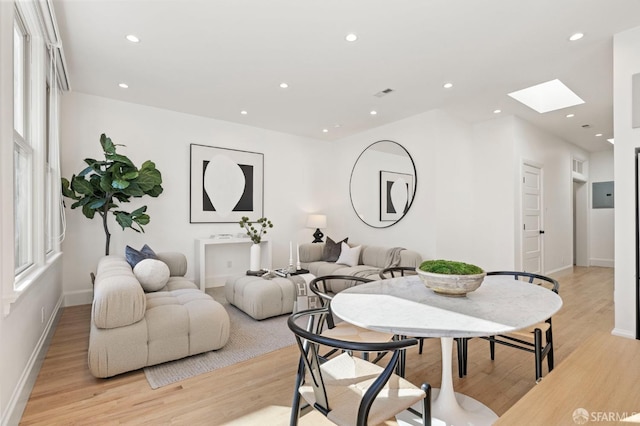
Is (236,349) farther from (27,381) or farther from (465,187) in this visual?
(465,187)

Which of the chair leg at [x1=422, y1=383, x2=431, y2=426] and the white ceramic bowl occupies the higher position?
the white ceramic bowl

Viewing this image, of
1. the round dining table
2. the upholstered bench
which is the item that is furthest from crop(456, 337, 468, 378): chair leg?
the upholstered bench

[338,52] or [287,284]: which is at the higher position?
[338,52]

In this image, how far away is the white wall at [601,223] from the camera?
7391 millimetres

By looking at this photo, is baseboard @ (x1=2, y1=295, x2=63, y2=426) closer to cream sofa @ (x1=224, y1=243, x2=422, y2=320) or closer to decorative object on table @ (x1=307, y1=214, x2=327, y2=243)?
cream sofa @ (x1=224, y1=243, x2=422, y2=320)

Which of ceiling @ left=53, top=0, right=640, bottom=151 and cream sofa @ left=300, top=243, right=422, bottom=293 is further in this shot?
cream sofa @ left=300, top=243, right=422, bottom=293

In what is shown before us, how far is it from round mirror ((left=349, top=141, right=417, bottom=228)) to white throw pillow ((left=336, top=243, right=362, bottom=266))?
0.77 meters

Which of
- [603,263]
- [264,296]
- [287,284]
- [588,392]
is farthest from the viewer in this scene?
[603,263]

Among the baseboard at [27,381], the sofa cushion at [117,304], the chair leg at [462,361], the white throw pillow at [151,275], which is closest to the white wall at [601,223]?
the chair leg at [462,361]

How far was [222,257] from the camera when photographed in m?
5.37

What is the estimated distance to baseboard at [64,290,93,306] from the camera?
4.08 meters

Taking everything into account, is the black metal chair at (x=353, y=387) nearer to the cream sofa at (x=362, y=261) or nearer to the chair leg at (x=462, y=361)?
the chair leg at (x=462, y=361)

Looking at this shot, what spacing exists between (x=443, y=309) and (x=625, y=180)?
2.59m

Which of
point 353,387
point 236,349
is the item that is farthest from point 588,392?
point 236,349
